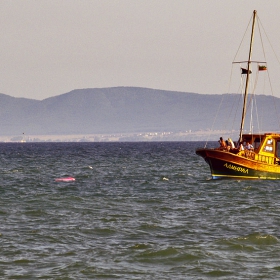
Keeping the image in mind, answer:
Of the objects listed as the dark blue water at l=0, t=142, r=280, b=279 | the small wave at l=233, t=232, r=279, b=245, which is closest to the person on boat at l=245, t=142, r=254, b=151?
the dark blue water at l=0, t=142, r=280, b=279

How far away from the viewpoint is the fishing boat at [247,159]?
50.2 metres

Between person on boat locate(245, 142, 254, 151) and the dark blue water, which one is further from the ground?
person on boat locate(245, 142, 254, 151)

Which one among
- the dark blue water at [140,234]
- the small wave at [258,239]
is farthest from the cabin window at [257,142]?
the small wave at [258,239]

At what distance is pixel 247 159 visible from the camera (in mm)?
49906

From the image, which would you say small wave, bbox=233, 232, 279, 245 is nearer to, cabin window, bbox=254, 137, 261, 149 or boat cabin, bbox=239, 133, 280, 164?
boat cabin, bbox=239, 133, 280, 164

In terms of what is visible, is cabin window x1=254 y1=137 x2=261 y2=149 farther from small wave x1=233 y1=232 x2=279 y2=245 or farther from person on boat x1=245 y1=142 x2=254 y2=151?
small wave x1=233 y1=232 x2=279 y2=245

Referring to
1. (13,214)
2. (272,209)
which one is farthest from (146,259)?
(272,209)

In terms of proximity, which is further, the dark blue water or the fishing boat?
the fishing boat

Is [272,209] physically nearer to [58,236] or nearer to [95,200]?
[95,200]

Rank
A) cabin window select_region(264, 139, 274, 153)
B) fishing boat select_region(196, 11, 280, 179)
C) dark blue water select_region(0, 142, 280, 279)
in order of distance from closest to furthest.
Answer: dark blue water select_region(0, 142, 280, 279) → fishing boat select_region(196, 11, 280, 179) → cabin window select_region(264, 139, 274, 153)

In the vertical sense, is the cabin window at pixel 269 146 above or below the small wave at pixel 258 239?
above

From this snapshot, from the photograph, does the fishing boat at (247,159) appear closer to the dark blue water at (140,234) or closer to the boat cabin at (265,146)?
the boat cabin at (265,146)

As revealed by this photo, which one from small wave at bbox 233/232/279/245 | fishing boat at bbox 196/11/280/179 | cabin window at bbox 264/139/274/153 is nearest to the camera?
small wave at bbox 233/232/279/245

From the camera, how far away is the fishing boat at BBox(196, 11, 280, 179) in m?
50.2
